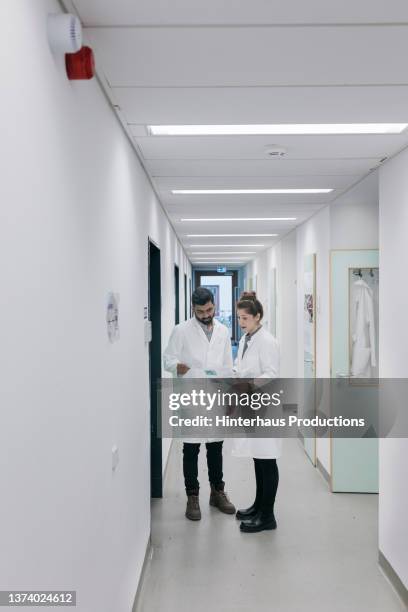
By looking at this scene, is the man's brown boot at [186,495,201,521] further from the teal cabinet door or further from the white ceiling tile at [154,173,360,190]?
the white ceiling tile at [154,173,360,190]

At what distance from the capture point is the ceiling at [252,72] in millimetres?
1585

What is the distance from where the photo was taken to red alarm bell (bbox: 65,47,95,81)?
59.3 inches

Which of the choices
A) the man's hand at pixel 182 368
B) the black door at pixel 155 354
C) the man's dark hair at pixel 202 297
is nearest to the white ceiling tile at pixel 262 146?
the man's dark hair at pixel 202 297

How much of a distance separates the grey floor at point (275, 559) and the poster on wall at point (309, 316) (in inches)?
49.9

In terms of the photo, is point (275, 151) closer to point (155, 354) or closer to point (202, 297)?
point (202, 297)

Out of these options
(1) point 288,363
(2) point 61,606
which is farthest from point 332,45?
(1) point 288,363

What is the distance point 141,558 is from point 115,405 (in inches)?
54.5

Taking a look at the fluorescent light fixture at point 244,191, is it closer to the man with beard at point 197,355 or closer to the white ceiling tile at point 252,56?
the man with beard at point 197,355

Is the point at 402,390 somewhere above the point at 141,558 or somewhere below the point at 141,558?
above

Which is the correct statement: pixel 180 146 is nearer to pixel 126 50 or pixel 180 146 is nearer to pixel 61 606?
pixel 126 50

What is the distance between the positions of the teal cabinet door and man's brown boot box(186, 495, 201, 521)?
4.26 ft

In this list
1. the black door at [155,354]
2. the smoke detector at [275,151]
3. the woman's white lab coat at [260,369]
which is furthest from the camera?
the black door at [155,354]

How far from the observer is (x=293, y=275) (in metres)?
7.67

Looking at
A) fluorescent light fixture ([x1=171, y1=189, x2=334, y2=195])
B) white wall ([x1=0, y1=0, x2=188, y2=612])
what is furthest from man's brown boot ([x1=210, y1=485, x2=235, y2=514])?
fluorescent light fixture ([x1=171, y1=189, x2=334, y2=195])
